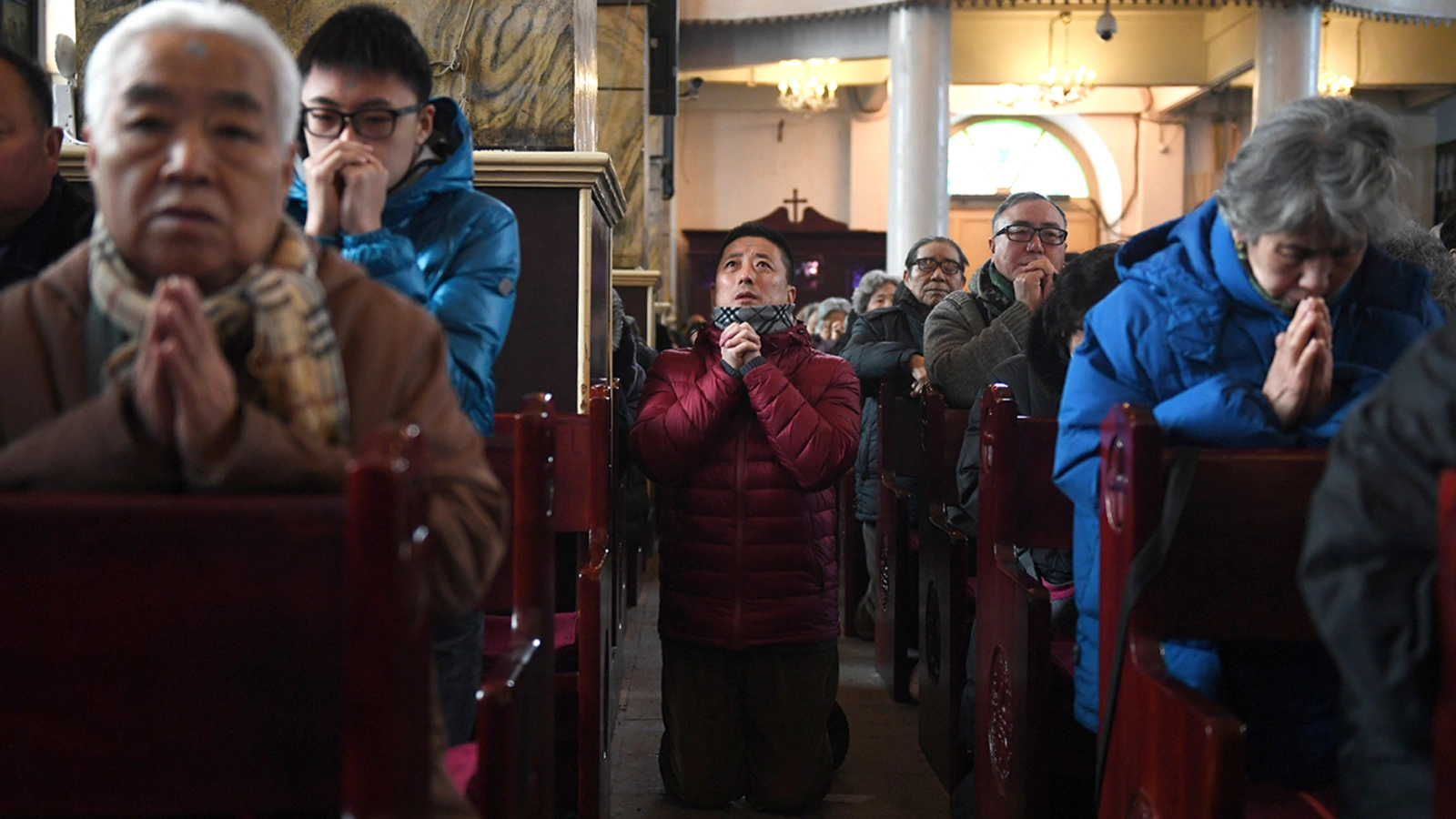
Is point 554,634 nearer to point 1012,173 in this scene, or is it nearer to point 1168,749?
point 1168,749

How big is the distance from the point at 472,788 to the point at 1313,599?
1116 millimetres

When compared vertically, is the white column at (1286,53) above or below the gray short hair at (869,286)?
above

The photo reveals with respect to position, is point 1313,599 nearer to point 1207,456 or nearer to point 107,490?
point 1207,456

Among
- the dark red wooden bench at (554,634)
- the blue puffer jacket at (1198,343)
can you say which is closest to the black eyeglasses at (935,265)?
the dark red wooden bench at (554,634)

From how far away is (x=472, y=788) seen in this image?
66.6 inches

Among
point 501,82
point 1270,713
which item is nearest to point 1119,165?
point 501,82

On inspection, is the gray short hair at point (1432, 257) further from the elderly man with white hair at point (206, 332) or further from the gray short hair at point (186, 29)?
the gray short hair at point (186, 29)

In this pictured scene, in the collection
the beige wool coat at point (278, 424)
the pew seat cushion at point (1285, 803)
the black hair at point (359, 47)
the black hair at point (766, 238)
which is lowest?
the pew seat cushion at point (1285, 803)

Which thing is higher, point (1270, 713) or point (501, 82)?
point (501, 82)

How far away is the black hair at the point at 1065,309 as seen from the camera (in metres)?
2.71

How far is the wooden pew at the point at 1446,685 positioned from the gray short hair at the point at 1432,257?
84.4 inches

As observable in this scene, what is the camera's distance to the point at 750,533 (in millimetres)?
3256

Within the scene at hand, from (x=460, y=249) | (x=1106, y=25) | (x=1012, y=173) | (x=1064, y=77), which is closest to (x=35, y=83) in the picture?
(x=460, y=249)

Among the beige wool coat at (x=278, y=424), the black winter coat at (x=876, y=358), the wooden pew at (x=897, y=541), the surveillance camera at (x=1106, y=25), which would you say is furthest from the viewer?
the surveillance camera at (x=1106, y=25)
